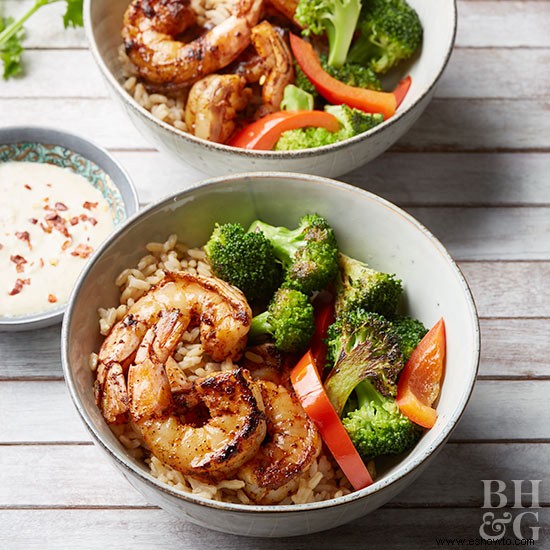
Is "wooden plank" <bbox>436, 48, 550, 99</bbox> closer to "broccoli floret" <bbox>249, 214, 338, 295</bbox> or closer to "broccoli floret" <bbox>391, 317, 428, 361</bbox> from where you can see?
"broccoli floret" <bbox>249, 214, 338, 295</bbox>

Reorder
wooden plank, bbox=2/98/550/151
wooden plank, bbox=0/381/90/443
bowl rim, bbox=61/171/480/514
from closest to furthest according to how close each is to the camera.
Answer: bowl rim, bbox=61/171/480/514
wooden plank, bbox=0/381/90/443
wooden plank, bbox=2/98/550/151

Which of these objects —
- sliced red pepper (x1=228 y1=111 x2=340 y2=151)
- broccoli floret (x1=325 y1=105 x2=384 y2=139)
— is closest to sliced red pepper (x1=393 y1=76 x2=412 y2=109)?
broccoli floret (x1=325 y1=105 x2=384 y2=139)

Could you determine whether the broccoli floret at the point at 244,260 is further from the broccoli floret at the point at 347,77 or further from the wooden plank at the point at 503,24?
the wooden plank at the point at 503,24

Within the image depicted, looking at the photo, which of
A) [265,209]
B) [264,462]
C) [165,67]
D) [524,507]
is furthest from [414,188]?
[264,462]

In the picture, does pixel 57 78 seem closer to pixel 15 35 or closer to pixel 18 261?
pixel 15 35

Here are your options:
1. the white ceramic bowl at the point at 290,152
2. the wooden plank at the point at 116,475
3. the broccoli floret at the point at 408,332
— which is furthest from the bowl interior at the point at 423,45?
the wooden plank at the point at 116,475

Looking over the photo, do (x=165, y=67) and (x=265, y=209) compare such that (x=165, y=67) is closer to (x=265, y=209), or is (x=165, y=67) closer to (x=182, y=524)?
(x=265, y=209)
